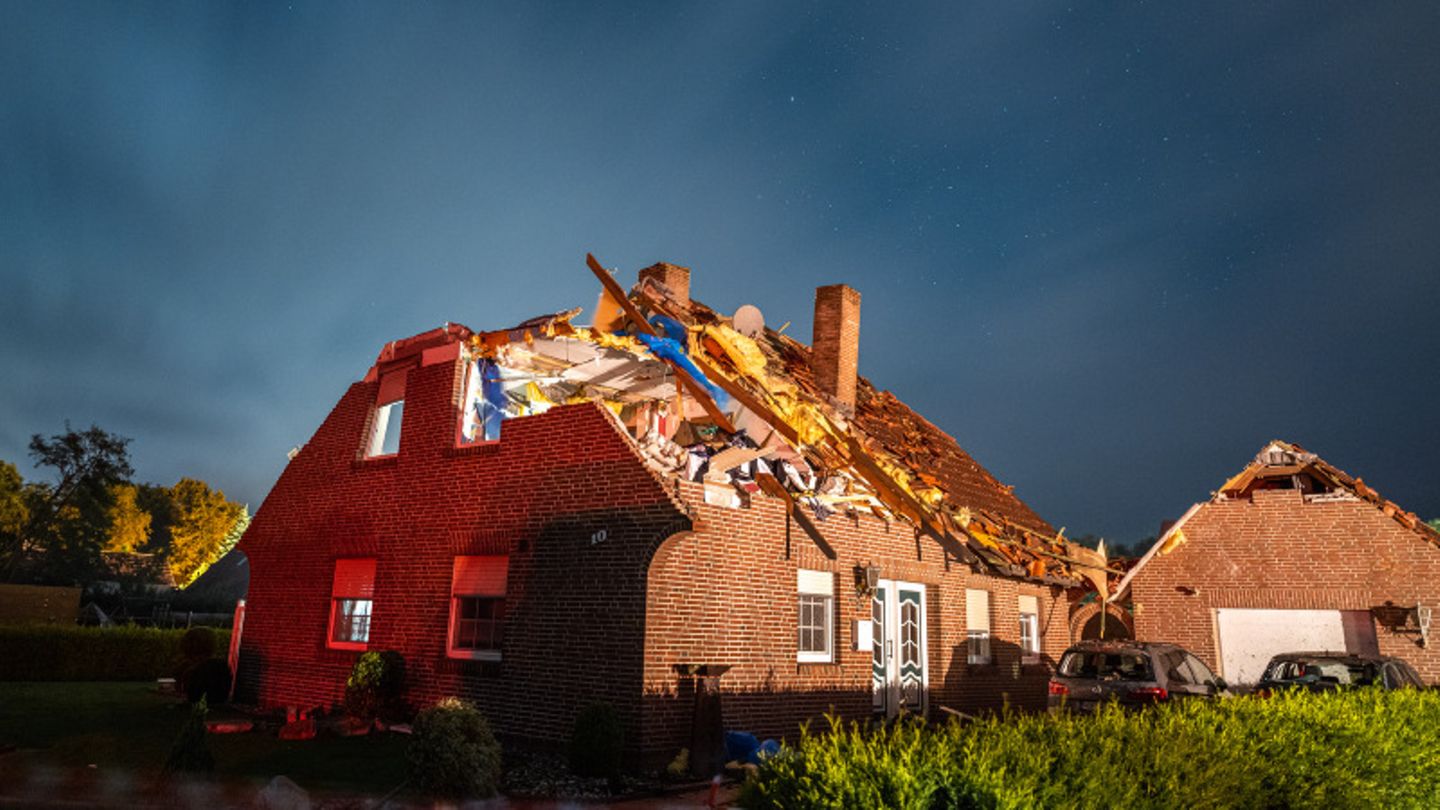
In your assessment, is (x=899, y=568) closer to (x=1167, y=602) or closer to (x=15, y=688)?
(x=1167, y=602)

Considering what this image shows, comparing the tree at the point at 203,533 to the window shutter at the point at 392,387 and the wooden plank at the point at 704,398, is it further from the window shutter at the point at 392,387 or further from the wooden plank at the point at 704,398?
the wooden plank at the point at 704,398

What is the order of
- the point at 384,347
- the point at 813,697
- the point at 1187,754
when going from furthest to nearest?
the point at 384,347 → the point at 813,697 → the point at 1187,754

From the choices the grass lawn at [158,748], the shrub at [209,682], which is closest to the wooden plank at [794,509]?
the grass lawn at [158,748]

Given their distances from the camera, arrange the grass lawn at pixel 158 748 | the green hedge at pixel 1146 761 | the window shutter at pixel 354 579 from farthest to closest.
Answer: the window shutter at pixel 354 579, the grass lawn at pixel 158 748, the green hedge at pixel 1146 761

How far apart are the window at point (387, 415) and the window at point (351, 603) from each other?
81.5 inches

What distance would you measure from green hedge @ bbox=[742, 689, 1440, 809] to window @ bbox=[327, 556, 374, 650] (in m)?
11.2

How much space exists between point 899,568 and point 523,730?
21.6 feet

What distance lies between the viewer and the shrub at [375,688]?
13.5 metres

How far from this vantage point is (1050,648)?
1939cm

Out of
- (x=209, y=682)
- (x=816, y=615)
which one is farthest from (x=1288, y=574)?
(x=209, y=682)

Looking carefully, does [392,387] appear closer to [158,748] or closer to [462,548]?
[462,548]

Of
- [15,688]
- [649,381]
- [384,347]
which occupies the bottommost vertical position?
[15,688]

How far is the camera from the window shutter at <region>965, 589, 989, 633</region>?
1705 centimetres

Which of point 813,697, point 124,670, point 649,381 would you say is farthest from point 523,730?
point 124,670
